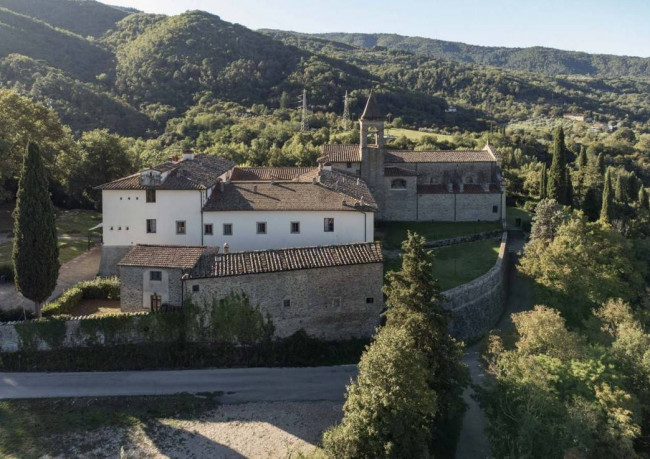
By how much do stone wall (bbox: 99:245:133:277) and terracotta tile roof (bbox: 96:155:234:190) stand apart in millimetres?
3550

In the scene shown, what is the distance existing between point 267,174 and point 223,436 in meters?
25.5

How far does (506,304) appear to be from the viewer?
3588 centimetres

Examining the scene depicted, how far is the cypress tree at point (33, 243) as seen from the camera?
2634 centimetres

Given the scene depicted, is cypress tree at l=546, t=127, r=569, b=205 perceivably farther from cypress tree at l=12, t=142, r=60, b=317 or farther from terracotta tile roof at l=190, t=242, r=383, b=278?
cypress tree at l=12, t=142, r=60, b=317

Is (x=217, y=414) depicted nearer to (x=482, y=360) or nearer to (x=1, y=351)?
(x=1, y=351)

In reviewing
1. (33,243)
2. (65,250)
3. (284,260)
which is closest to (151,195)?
(33,243)

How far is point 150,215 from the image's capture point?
32.3 metres

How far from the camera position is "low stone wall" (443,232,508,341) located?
2947 cm

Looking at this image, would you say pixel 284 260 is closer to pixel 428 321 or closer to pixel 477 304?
pixel 428 321

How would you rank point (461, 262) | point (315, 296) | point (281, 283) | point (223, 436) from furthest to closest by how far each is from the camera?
point (461, 262) → point (315, 296) → point (281, 283) → point (223, 436)

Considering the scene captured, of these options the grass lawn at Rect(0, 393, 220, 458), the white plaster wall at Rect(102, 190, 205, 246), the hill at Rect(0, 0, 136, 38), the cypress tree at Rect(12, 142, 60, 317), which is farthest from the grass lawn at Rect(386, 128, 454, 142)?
the hill at Rect(0, 0, 136, 38)

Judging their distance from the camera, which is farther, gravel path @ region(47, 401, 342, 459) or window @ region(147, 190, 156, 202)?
window @ region(147, 190, 156, 202)

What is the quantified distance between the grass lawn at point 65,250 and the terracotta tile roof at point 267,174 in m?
12.0

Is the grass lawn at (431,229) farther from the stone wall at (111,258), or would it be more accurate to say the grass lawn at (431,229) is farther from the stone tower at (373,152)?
the stone wall at (111,258)
